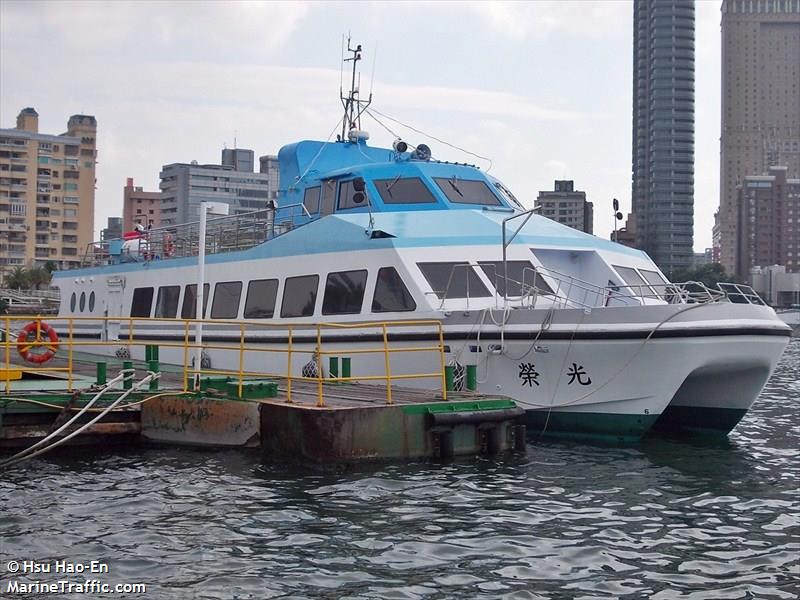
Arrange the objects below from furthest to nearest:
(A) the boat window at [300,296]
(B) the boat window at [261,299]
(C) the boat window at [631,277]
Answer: (B) the boat window at [261,299] → (A) the boat window at [300,296] → (C) the boat window at [631,277]

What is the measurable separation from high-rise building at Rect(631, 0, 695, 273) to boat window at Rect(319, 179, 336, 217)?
11801 cm

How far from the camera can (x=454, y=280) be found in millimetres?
15836

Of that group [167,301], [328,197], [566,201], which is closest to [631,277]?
[328,197]

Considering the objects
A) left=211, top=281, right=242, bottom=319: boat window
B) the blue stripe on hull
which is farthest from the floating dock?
left=211, top=281, right=242, bottom=319: boat window

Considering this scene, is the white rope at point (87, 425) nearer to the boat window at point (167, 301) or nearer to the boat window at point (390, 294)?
the boat window at point (390, 294)

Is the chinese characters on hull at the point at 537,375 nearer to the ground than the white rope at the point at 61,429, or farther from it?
farther from it

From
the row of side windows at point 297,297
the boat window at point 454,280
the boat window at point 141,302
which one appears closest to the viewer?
the boat window at point 454,280

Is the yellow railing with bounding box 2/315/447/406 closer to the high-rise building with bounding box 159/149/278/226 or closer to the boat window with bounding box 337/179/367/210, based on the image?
the boat window with bounding box 337/179/367/210

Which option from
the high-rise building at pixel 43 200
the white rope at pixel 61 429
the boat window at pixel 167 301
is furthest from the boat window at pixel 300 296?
the high-rise building at pixel 43 200

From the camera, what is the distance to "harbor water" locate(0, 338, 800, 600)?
26.7ft

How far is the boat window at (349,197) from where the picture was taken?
1808 centimetres

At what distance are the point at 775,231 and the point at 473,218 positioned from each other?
165808 mm

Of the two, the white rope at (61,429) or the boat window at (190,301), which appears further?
the boat window at (190,301)

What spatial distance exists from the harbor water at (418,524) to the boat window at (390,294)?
127 inches
